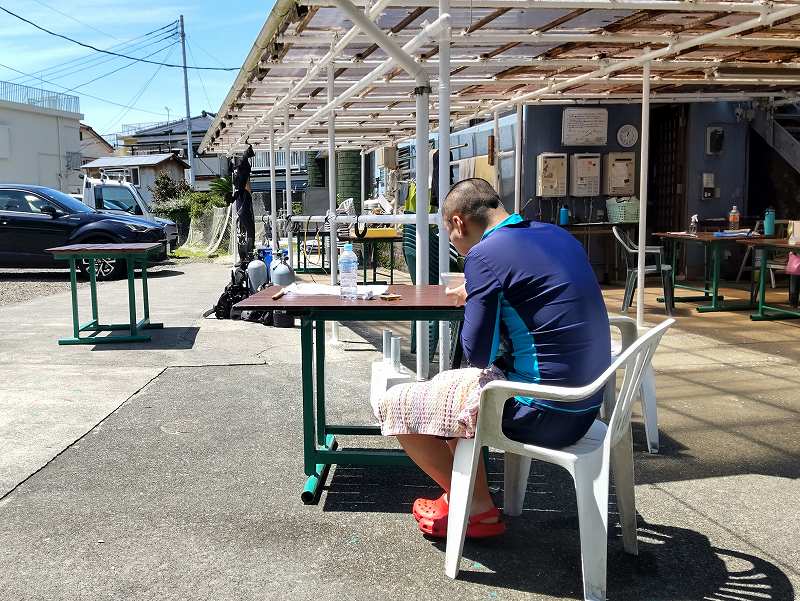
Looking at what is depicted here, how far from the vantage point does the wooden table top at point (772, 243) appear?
7.94 metres

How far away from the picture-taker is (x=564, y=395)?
2.74 m

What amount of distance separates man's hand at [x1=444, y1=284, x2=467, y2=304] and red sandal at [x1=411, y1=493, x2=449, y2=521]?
2.91ft

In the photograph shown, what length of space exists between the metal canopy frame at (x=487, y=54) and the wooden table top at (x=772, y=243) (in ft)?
4.86

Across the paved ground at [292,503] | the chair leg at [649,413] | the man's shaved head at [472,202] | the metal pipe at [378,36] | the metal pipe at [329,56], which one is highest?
the metal pipe at [329,56]

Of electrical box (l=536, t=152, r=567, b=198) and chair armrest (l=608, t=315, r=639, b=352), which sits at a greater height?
electrical box (l=536, t=152, r=567, b=198)

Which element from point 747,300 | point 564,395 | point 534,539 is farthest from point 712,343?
point 564,395

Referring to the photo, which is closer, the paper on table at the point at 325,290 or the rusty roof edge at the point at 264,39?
the paper on table at the point at 325,290

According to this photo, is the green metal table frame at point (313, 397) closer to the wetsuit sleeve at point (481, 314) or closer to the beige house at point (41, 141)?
the wetsuit sleeve at point (481, 314)

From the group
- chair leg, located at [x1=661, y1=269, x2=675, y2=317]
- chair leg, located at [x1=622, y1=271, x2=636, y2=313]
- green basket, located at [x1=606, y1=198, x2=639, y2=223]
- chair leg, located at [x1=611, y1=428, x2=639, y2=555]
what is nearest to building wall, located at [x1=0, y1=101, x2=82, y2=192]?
green basket, located at [x1=606, y1=198, x2=639, y2=223]

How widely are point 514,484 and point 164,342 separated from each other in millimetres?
5105

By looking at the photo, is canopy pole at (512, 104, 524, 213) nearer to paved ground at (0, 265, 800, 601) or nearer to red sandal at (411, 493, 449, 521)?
paved ground at (0, 265, 800, 601)

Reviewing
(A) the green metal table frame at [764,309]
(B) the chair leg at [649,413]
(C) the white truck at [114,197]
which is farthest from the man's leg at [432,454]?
(C) the white truck at [114,197]

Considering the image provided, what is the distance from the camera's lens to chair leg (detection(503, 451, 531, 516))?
352cm

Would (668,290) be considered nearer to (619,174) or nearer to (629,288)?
(629,288)
